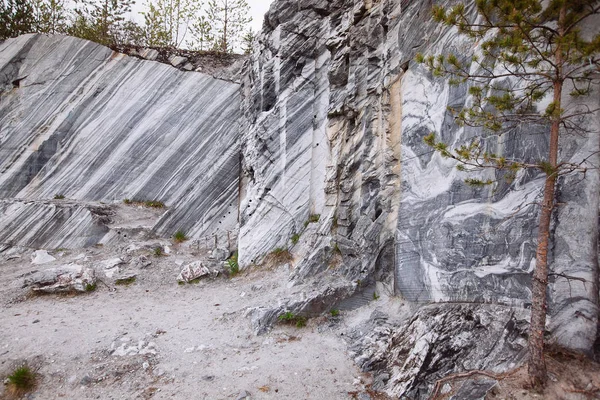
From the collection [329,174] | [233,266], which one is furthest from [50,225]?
[329,174]

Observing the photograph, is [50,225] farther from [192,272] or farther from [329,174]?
[329,174]

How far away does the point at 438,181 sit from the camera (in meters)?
6.63

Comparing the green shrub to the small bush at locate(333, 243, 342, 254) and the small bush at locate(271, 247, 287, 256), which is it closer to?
the small bush at locate(271, 247, 287, 256)

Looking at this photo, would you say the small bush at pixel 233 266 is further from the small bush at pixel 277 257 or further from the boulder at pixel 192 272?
the small bush at pixel 277 257

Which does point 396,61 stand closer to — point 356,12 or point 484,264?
point 356,12

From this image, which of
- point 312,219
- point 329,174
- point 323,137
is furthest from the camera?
point 323,137

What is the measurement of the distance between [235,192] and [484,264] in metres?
9.27

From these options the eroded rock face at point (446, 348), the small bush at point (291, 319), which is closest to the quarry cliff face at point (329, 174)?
the eroded rock face at point (446, 348)

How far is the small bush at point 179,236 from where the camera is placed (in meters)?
12.1

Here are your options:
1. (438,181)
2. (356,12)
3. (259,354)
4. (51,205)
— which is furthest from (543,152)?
(51,205)

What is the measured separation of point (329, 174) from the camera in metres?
9.62

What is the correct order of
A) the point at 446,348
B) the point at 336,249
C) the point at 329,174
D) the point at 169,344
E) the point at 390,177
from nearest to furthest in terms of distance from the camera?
the point at 446,348, the point at 169,344, the point at 390,177, the point at 336,249, the point at 329,174

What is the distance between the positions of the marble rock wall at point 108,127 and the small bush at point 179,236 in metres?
1.24

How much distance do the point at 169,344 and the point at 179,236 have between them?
19.3 ft
